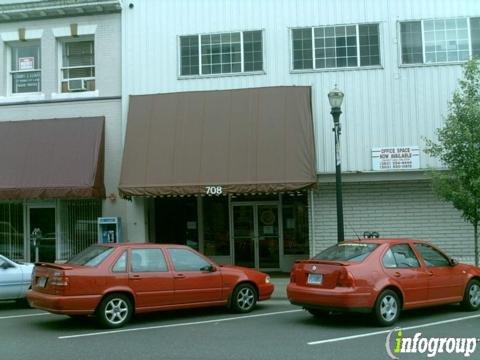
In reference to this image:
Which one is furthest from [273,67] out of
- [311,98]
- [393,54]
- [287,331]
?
[287,331]

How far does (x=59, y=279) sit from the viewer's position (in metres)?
9.14

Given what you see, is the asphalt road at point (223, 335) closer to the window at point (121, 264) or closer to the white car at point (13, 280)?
the white car at point (13, 280)

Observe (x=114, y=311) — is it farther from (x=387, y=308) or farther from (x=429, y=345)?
(x=429, y=345)

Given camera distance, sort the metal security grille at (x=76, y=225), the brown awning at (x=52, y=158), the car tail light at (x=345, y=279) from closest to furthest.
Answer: the car tail light at (x=345, y=279), the brown awning at (x=52, y=158), the metal security grille at (x=76, y=225)

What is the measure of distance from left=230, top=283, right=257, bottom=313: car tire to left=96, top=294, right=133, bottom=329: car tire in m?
2.02

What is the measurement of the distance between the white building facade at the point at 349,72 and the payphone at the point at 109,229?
479mm

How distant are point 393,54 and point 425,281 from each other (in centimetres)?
811

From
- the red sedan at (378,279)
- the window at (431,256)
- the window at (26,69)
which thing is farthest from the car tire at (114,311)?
the window at (26,69)

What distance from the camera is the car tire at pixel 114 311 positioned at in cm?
929

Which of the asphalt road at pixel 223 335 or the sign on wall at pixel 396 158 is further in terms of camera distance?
the sign on wall at pixel 396 158

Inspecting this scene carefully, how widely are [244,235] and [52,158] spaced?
19.9 feet

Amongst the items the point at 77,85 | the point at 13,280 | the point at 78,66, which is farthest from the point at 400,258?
the point at 78,66

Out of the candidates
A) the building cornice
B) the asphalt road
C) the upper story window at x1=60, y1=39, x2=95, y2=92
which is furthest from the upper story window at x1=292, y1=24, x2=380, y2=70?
the asphalt road

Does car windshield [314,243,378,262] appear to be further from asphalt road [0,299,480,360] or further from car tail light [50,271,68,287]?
car tail light [50,271,68,287]
